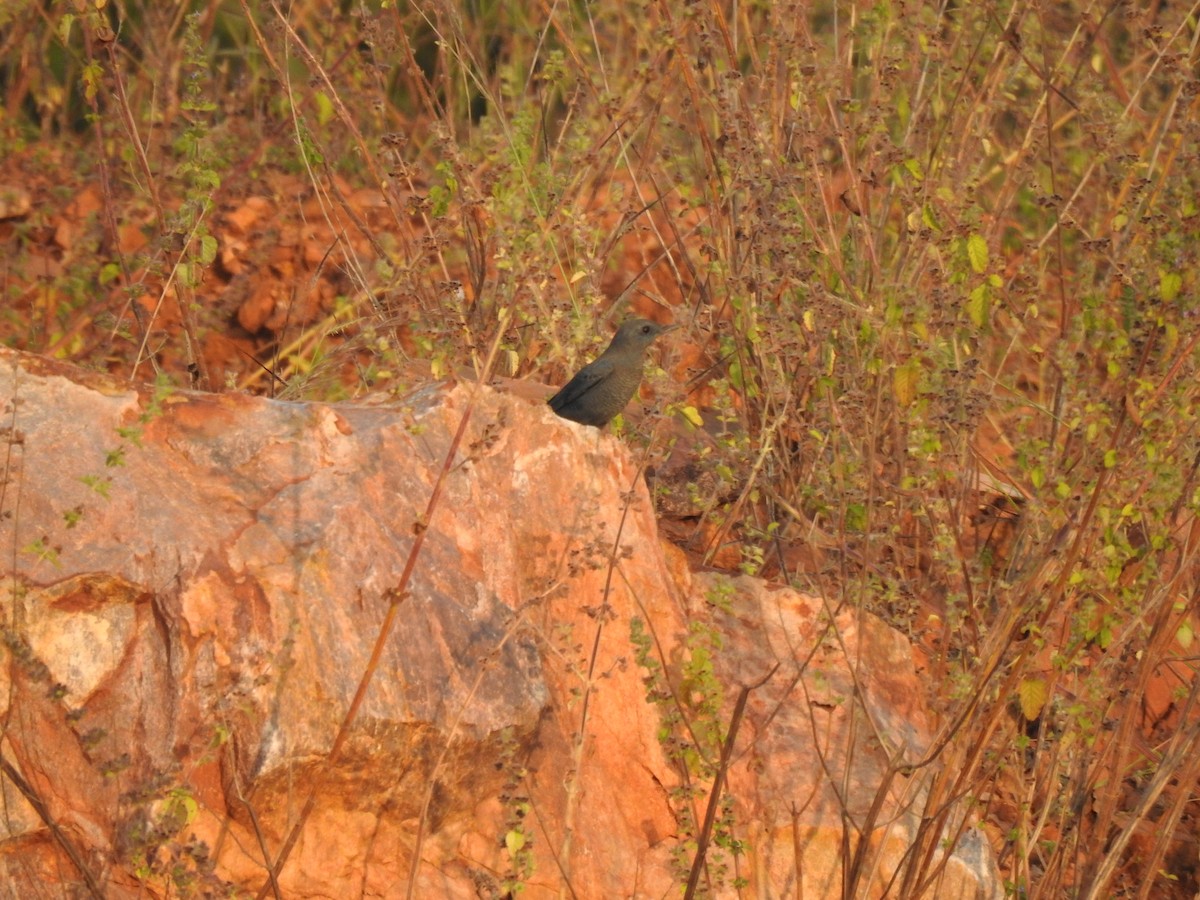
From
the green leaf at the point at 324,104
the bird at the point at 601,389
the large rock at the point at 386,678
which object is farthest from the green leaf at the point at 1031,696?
the green leaf at the point at 324,104

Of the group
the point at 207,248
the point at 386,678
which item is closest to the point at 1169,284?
the point at 386,678

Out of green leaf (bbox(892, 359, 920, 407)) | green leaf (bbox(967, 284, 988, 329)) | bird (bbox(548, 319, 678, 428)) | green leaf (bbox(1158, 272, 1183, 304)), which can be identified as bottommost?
bird (bbox(548, 319, 678, 428))

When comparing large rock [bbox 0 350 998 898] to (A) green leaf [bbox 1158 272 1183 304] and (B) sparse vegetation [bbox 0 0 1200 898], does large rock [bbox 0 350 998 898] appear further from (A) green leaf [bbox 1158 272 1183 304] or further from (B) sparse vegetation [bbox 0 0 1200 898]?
(A) green leaf [bbox 1158 272 1183 304]

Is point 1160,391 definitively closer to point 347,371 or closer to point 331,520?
point 331,520

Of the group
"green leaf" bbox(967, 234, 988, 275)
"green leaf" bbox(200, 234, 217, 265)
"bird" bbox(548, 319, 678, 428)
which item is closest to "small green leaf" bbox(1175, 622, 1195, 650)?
"green leaf" bbox(967, 234, 988, 275)

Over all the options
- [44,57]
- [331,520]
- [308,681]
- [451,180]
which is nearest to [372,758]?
[308,681]

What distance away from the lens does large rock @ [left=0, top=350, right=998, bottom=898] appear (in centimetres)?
289

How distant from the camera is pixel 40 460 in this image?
3.02 m

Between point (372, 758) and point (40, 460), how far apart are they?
33.7 inches

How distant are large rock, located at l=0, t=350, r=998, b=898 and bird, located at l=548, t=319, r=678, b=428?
18.5 inches

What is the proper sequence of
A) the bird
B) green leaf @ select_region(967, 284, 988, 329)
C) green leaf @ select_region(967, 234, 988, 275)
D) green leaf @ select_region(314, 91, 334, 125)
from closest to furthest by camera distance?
green leaf @ select_region(967, 234, 988, 275) < green leaf @ select_region(967, 284, 988, 329) < the bird < green leaf @ select_region(314, 91, 334, 125)

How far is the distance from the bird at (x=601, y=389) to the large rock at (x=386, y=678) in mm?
470

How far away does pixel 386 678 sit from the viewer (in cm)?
313

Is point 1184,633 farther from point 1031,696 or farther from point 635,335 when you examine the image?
point 635,335
